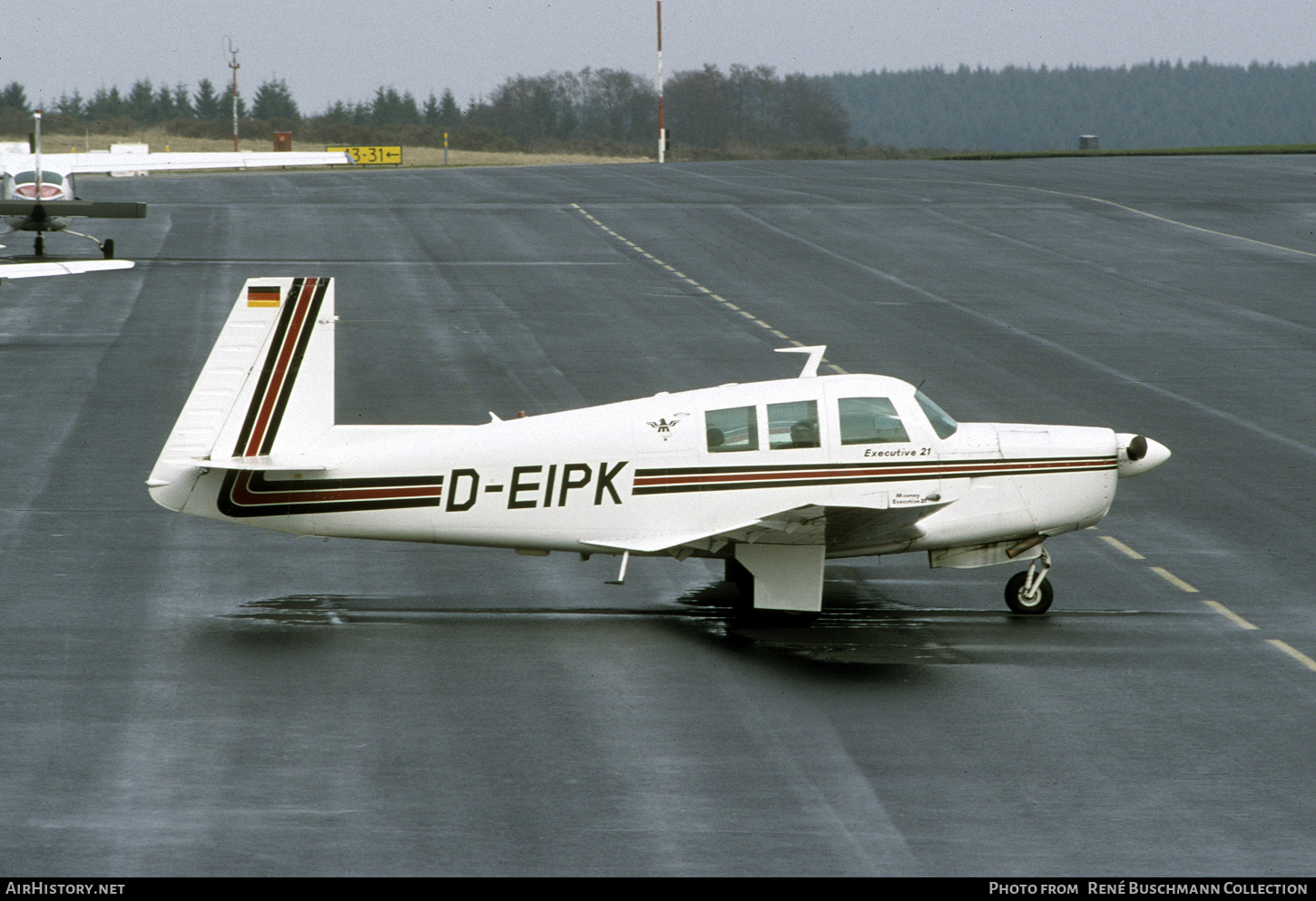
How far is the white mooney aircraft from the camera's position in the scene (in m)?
13.7

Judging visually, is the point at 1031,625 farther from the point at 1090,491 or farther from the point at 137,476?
the point at 137,476

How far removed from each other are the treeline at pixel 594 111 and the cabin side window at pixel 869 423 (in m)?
133

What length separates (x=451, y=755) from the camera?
1069cm

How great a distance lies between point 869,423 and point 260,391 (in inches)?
224

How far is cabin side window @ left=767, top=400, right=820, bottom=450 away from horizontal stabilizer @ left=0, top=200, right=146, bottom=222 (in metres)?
29.2

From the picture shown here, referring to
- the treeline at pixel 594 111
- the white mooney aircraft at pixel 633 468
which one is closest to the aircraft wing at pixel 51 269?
the white mooney aircraft at pixel 633 468

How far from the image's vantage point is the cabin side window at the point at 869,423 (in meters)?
14.0

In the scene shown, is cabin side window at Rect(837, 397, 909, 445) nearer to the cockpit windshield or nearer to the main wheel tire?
the cockpit windshield

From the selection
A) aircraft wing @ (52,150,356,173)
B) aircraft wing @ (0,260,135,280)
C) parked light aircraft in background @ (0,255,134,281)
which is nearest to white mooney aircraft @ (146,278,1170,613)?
parked light aircraft in background @ (0,255,134,281)

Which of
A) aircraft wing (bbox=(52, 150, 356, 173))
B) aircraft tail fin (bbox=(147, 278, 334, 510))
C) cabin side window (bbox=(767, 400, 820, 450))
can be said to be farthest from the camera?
aircraft wing (bbox=(52, 150, 356, 173))

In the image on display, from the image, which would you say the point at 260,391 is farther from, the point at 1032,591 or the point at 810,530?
the point at 1032,591

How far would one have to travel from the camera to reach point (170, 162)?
55.2 m

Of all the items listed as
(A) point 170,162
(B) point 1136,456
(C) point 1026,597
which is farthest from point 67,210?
(B) point 1136,456

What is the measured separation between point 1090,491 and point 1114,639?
1.42 m
